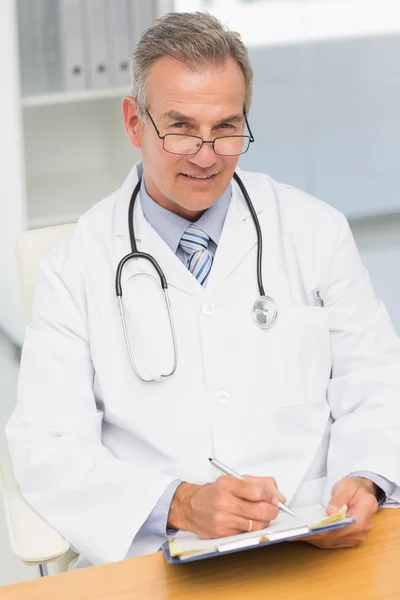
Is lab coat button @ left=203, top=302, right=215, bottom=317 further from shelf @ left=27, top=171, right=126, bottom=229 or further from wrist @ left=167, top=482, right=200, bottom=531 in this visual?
shelf @ left=27, top=171, right=126, bottom=229

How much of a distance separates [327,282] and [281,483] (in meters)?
0.35

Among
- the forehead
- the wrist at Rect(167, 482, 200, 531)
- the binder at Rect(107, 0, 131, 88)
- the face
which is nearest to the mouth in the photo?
the face

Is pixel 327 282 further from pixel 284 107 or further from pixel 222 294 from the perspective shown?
pixel 284 107

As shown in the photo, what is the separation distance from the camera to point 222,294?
1.64m

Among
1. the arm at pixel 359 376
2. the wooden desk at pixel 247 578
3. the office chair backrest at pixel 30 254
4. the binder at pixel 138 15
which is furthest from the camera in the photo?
the binder at pixel 138 15

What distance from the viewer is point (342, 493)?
1.38 m

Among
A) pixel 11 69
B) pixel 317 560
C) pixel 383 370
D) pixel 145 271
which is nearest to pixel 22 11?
pixel 11 69

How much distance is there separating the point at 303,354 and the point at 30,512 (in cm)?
52

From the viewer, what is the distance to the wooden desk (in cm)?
114

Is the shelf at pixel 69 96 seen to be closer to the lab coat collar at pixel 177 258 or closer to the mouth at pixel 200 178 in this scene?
the lab coat collar at pixel 177 258

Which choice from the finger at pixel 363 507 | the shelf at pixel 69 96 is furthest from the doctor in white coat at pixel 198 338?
the shelf at pixel 69 96

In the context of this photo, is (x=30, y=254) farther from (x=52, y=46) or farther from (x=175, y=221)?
(x=52, y=46)

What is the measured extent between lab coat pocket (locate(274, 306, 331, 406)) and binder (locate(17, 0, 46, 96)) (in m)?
1.81

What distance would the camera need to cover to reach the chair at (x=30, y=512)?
53.4 inches
